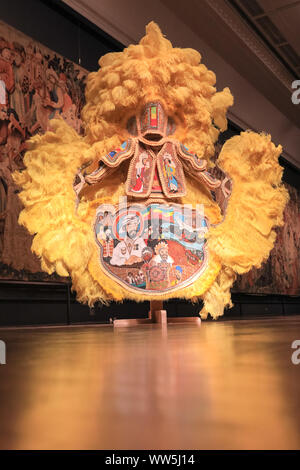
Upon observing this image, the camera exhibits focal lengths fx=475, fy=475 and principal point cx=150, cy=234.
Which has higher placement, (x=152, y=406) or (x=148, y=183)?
(x=148, y=183)

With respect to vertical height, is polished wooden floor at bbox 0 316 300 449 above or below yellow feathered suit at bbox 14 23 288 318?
below

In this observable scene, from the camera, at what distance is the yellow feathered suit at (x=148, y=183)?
3.70 meters

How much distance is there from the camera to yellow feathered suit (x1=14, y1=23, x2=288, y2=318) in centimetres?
370

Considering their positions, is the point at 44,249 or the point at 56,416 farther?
the point at 44,249

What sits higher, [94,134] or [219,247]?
[94,134]

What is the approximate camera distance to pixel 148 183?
13.4 feet

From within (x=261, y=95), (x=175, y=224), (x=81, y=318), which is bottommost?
(x=81, y=318)

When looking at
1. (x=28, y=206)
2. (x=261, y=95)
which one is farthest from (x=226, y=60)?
(x=28, y=206)

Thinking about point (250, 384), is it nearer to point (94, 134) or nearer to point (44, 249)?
point (44, 249)

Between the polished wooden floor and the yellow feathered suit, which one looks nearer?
the polished wooden floor

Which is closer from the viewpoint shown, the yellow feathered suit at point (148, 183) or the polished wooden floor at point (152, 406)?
the polished wooden floor at point (152, 406)

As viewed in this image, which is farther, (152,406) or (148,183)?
(148,183)
